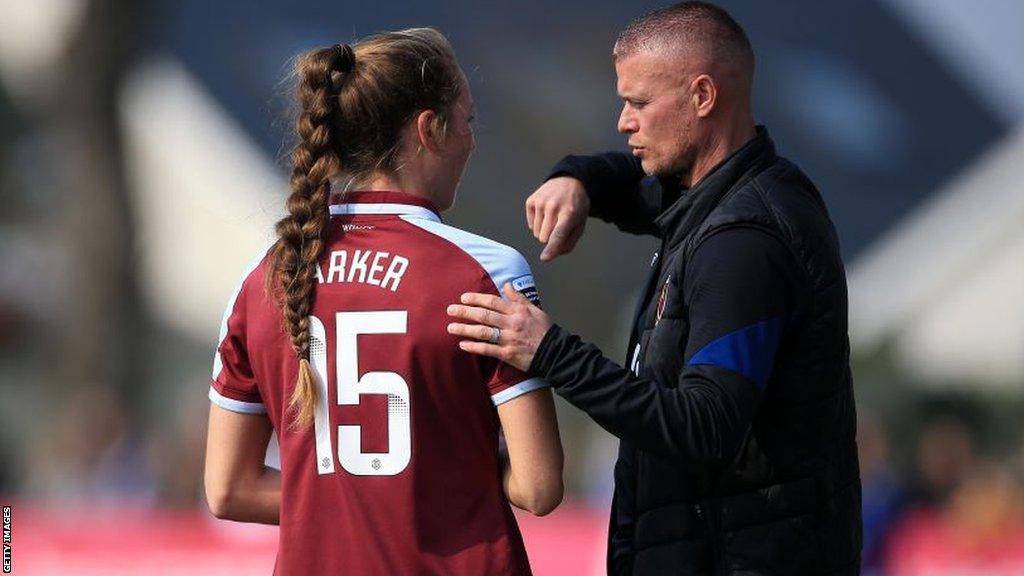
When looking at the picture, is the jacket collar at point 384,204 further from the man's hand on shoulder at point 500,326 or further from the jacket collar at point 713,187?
the jacket collar at point 713,187

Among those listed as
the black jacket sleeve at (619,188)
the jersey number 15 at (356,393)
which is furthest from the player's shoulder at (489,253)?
the black jacket sleeve at (619,188)

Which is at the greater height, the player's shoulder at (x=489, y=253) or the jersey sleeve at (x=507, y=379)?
the player's shoulder at (x=489, y=253)

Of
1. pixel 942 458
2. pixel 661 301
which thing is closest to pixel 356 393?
pixel 661 301

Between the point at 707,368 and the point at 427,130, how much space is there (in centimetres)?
51

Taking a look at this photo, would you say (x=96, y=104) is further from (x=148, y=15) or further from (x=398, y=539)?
(x=398, y=539)

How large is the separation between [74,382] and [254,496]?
4880 mm

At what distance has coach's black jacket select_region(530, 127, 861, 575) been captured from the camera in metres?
1.92

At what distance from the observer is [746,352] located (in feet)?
6.35

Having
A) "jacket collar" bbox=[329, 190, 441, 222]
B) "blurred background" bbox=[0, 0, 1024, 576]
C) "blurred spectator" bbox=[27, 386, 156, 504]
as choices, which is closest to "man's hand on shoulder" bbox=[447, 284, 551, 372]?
"jacket collar" bbox=[329, 190, 441, 222]

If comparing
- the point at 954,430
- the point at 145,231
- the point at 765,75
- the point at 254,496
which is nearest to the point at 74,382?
the point at 145,231

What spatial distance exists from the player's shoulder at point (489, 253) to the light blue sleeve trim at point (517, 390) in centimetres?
13

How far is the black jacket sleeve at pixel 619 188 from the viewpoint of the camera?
2.56 m

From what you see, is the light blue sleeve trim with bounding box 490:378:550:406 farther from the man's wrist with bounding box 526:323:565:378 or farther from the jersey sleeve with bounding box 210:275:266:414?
the jersey sleeve with bounding box 210:275:266:414

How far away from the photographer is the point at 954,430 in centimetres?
606
